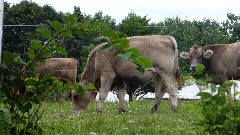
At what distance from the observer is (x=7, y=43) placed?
2403 cm

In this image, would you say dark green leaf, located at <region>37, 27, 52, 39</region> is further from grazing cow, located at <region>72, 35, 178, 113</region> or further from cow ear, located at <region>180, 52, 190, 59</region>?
cow ear, located at <region>180, 52, 190, 59</region>

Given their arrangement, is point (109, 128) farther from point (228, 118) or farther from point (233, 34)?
point (233, 34)

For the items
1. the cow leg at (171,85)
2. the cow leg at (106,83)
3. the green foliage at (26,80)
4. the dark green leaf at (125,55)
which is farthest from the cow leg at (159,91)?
the dark green leaf at (125,55)

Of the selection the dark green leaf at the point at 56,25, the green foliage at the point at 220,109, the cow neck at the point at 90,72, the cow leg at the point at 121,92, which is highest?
A: the cow neck at the point at 90,72

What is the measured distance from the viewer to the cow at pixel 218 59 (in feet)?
58.4

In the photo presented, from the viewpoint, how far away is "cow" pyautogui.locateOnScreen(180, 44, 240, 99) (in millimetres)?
17812

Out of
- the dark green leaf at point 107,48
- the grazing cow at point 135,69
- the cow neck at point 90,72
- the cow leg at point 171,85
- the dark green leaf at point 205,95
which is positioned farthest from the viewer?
the cow neck at point 90,72

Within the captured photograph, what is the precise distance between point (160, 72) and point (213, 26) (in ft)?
32.2

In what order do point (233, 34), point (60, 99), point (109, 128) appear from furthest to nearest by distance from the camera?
point (233, 34), point (60, 99), point (109, 128)

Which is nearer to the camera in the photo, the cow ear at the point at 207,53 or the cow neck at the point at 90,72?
the cow neck at the point at 90,72

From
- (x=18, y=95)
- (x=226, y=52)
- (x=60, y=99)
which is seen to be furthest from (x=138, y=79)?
(x=18, y=95)

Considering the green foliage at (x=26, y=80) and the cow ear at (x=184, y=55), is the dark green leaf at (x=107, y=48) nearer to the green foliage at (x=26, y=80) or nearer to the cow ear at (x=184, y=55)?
the green foliage at (x=26, y=80)

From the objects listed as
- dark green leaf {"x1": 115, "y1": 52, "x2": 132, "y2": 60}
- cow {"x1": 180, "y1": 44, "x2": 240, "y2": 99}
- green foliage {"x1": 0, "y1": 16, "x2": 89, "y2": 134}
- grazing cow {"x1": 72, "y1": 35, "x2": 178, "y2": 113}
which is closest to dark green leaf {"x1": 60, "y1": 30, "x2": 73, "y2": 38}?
green foliage {"x1": 0, "y1": 16, "x2": 89, "y2": 134}

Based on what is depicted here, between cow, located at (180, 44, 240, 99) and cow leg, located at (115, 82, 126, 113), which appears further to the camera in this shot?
cow, located at (180, 44, 240, 99)
